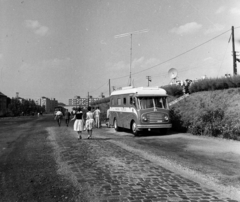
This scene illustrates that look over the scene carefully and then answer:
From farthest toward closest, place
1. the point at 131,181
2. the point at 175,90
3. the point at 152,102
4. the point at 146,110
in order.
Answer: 1. the point at 175,90
2. the point at 152,102
3. the point at 146,110
4. the point at 131,181

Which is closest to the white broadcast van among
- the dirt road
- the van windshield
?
the van windshield

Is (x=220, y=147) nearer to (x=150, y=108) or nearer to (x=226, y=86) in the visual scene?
(x=150, y=108)

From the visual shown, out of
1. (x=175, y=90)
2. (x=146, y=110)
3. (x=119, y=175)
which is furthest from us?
(x=175, y=90)

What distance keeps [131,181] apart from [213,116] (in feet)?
33.6

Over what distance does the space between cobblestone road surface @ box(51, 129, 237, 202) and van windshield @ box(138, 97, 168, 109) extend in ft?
24.4

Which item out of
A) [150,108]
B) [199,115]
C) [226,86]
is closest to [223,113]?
[199,115]

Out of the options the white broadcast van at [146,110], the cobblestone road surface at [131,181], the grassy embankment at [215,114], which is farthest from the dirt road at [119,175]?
the white broadcast van at [146,110]

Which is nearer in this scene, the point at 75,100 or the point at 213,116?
the point at 213,116

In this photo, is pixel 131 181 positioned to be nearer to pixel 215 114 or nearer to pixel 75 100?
pixel 215 114

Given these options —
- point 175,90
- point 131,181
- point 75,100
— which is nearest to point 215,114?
point 131,181

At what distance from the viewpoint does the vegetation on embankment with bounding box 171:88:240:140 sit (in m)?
13.5

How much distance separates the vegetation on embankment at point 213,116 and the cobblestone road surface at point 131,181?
22.6 ft

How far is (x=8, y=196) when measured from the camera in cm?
500

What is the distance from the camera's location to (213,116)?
48.7 feet
